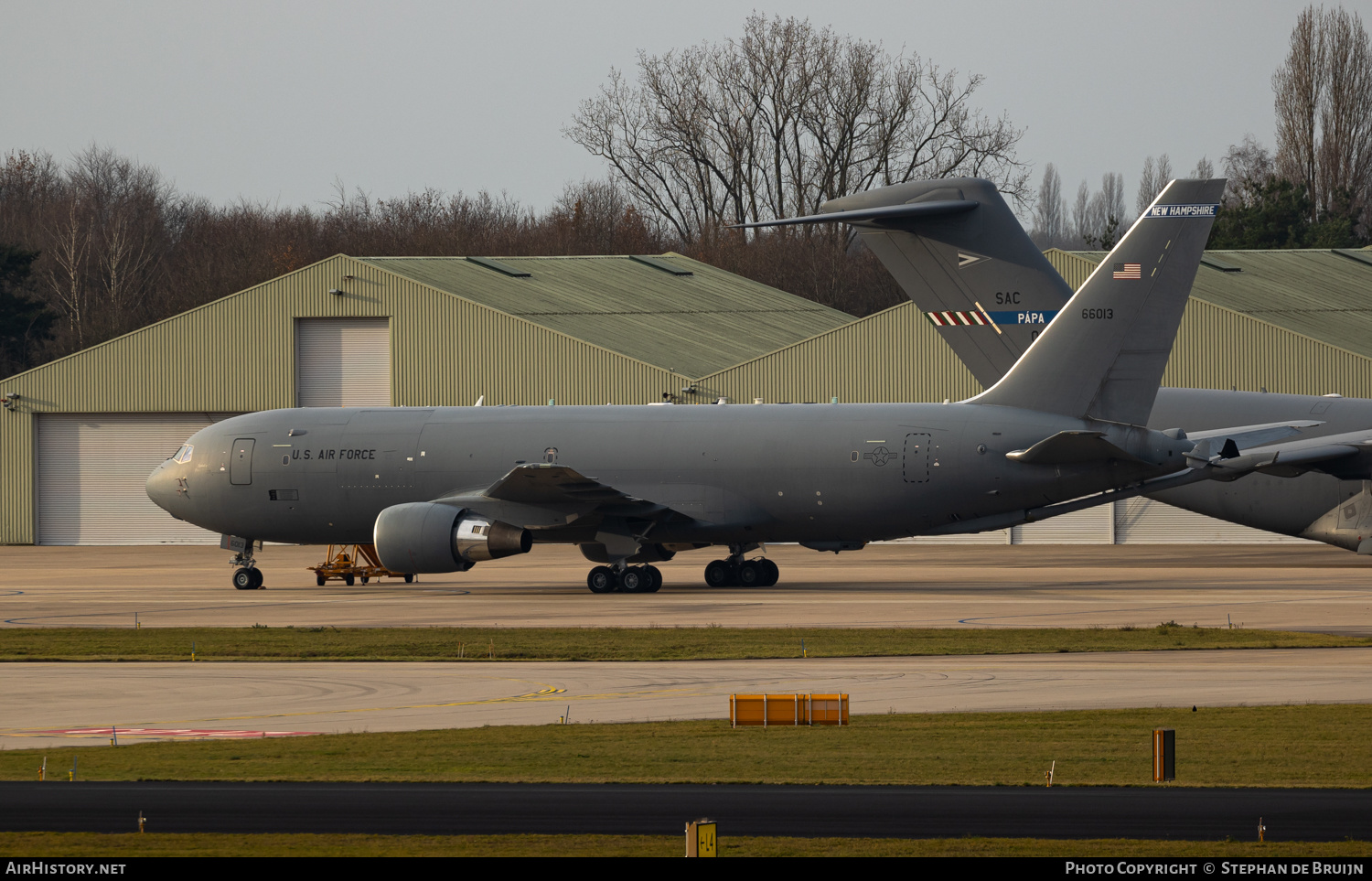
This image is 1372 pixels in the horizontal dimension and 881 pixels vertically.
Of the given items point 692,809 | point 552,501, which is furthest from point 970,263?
point 692,809

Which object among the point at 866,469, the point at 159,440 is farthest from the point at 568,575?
the point at 159,440

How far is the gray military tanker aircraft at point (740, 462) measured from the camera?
35781 millimetres

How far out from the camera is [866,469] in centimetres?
3825

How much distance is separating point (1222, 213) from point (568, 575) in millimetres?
67876

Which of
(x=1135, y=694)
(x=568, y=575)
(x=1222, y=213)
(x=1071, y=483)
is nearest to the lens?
(x=1135, y=694)

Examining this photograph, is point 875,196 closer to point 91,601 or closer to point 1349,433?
point 1349,433

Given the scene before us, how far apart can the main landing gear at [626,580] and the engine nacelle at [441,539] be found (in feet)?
6.50

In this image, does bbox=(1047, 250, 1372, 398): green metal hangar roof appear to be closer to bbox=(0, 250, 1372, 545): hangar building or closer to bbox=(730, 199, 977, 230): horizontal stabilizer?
bbox=(0, 250, 1372, 545): hangar building

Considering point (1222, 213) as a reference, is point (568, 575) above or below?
below

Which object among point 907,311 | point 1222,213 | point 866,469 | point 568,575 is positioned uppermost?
point 1222,213

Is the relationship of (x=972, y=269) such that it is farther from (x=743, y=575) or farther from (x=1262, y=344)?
(x=1262, y=344)

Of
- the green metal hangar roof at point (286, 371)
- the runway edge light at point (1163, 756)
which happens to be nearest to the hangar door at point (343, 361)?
the green metal hangar roof at point (286, 371)

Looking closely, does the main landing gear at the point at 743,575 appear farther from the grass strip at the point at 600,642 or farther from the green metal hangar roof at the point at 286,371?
the green metal hangar roof at the point at 286,371

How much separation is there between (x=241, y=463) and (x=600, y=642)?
18.3m
